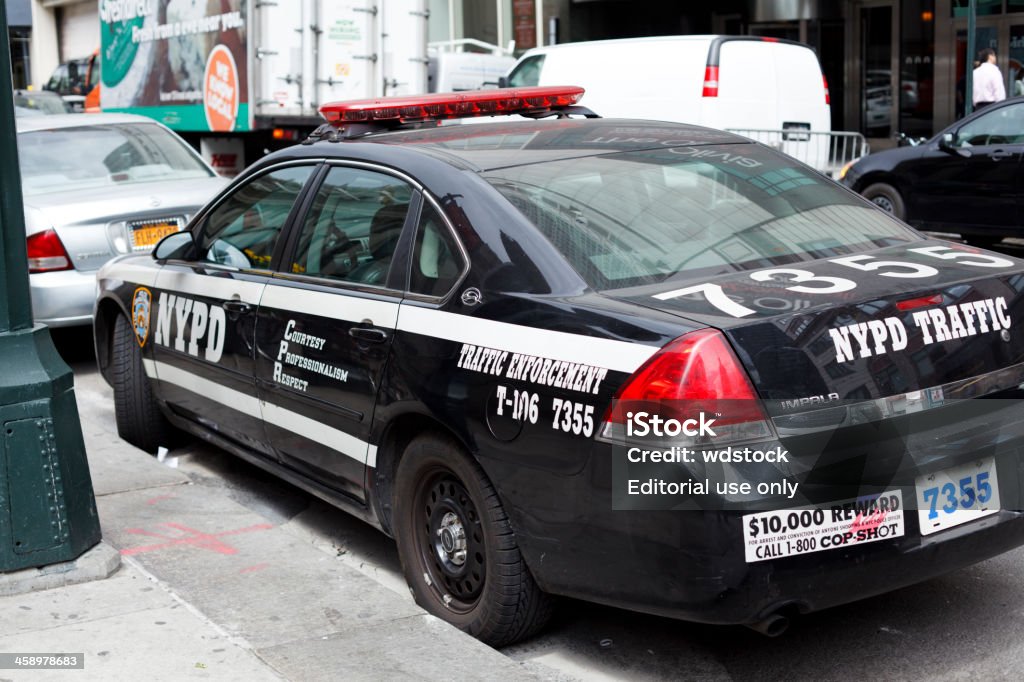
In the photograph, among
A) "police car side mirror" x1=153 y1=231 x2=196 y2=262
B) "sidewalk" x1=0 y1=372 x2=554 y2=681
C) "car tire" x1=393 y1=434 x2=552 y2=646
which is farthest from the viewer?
"police car side mirror" x1=153 y1=231 x2=196 y2=262

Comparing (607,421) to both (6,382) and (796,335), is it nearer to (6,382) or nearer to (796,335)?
(796,335)

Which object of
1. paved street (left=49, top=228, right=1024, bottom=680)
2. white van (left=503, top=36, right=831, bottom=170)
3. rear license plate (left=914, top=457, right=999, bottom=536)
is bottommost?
paved street (left=49, top=228, right=1024, bottom=680)

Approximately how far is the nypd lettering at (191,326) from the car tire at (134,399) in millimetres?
419

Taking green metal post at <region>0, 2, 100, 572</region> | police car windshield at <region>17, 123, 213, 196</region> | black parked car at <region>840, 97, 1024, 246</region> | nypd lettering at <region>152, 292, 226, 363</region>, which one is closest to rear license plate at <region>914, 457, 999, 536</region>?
green metal post at <region>0, 2, 100, 572</region>

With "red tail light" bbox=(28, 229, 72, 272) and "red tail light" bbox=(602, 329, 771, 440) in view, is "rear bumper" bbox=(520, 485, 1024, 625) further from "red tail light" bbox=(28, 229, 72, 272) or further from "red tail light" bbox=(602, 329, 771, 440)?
"red tail light" bbox=(28, 229, 72, 272)

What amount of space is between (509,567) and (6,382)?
5.97 feet

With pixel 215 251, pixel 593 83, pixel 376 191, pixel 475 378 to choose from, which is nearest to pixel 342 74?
pixel 593 83

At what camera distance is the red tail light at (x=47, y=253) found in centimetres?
785

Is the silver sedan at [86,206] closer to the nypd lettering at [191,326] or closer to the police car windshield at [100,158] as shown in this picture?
the police car windshield at [100,158]

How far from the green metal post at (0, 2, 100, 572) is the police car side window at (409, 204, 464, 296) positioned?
4.34ft

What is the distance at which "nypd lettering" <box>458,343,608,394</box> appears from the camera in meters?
3.33

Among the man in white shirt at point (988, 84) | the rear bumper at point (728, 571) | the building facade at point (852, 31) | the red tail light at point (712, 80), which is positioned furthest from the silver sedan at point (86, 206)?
the man in white shirt at point (988, 84)

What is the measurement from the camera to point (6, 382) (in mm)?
4109

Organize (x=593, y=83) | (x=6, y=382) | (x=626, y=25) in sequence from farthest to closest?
1. (x=626, y=25)
2. (x=593, y=83)
3. (x=6, y=382)
